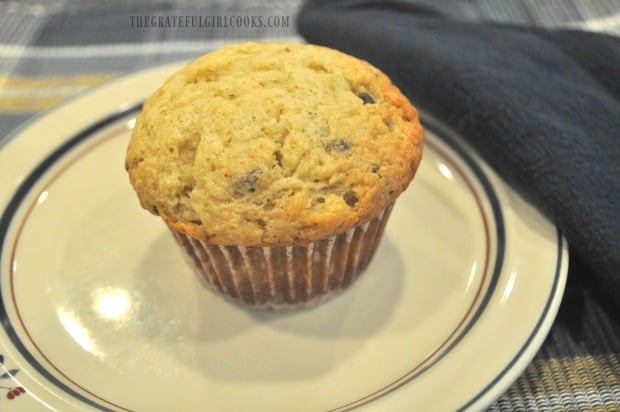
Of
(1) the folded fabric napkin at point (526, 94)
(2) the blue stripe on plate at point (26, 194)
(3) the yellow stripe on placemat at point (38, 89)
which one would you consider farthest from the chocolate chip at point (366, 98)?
(3) the yellow stripe on placemat at point (38, 89)

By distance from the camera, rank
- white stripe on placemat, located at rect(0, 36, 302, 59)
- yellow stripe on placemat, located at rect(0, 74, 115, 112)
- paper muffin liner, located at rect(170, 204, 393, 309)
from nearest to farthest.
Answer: paper muffin liner, located at rect(170, 204, 393, 309)
yellow stripe on placemat, located at rect(0, 74, 115, 112)
white stripe on placemat, located at rect(0, 36, 302, 59)

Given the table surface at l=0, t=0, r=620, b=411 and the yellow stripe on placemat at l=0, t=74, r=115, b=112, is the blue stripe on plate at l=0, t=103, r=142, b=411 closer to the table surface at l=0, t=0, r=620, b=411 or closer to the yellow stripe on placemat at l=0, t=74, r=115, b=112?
the table surface at l=0, t=0, r=620, b=411

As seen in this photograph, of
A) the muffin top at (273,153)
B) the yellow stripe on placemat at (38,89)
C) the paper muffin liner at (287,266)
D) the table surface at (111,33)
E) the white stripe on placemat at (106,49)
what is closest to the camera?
the muffin top at (273,153)

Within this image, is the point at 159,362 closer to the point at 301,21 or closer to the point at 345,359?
the point at 345,359

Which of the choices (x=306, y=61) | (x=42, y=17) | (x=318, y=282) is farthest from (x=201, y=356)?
(x=42, y=17)

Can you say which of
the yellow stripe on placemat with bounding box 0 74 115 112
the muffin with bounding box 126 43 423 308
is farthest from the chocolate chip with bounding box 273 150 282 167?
the yellow stripe on placemat with bounding box 0 74 115 112

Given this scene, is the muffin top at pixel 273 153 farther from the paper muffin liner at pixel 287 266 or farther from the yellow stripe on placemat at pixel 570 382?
the yellow stripe on placemat at pixel 570 382

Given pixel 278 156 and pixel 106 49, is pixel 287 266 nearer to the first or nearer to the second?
pixel 278 156
